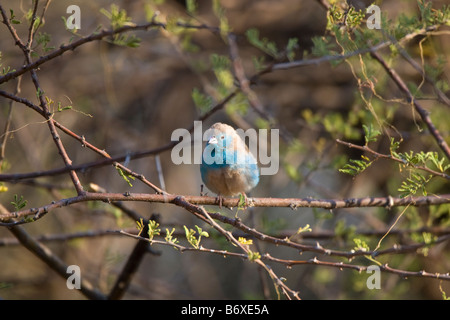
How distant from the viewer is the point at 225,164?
11.8 ft

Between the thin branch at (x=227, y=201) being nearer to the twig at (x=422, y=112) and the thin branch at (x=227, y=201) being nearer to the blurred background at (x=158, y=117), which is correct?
the twig at (x=422, y=112)

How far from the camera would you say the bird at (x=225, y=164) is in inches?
141

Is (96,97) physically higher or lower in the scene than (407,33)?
higher

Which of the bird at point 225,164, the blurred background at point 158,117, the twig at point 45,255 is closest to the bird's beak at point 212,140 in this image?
the bird at point 225,164

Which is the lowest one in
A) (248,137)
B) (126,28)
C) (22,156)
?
(126,28)

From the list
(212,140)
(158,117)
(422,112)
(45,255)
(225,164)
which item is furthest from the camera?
(158,117)

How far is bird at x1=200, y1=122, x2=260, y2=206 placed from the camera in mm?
3594

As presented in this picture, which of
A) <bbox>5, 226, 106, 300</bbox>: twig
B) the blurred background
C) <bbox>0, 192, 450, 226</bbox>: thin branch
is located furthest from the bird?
the blurred background

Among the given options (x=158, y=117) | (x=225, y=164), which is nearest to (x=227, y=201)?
(x=225, y=164)

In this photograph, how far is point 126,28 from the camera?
2.68m

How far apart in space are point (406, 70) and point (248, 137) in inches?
75.2

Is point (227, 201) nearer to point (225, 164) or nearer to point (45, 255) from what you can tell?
point (225, 164)
